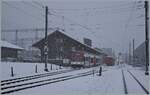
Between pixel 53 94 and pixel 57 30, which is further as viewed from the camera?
pixel 57 30

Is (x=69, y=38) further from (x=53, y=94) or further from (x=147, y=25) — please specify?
(x=53, y=94)

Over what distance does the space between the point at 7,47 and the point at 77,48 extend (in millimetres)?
14676

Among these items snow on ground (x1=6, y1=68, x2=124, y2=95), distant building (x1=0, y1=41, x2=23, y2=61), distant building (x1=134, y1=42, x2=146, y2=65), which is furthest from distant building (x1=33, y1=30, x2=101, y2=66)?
snow on ground (x1=6, y1=68, x2=124, y2=95)

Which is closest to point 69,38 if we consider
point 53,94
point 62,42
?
point 62,42

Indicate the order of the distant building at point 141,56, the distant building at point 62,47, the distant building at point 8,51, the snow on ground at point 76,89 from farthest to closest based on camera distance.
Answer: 1. the distant building at point 141,56
2. the distant building at point 62,47
3. the distant building at point 8,51
4. the snow on ground at point 76,89

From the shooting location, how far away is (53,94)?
13.3 m

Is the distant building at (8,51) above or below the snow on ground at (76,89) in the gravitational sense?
above

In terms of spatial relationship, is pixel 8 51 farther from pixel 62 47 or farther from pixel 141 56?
pixel 141 56

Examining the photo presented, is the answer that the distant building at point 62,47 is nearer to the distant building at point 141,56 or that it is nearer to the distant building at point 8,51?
the distant building at point 8,51

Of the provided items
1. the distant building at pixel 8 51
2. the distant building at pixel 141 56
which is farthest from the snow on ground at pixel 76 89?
the distant building at pixel 141 56

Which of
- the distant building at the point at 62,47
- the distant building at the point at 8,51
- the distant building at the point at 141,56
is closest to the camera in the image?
the distant building at the point at 8,51

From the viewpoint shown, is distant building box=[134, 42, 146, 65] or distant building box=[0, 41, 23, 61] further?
distant building box=[134, 42, 146, 65]

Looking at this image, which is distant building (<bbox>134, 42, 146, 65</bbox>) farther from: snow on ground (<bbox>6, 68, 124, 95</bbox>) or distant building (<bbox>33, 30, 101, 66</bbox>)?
snow on ground (<bbox>6, 68, 124, 95</bbox>)

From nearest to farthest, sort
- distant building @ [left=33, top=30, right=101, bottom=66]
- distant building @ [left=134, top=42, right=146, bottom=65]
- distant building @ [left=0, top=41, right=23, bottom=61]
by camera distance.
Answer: distant building @ [left=0, top=41, right=23, bottom=61], distant building @ [left=33, top=30, right=101, bottom=66], distant building @ [left=134, top=42, right=146, bottom=65]
